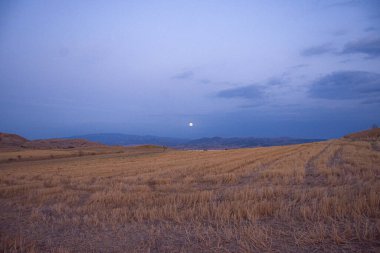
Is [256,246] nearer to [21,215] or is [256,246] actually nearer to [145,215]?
[145,215]

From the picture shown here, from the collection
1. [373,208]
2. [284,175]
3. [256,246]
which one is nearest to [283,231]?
[256,246]

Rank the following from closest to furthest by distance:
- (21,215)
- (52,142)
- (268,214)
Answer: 1. (268,214)
2. (21,215)
3. (52,142)

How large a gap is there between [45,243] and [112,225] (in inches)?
Answer: 60.6

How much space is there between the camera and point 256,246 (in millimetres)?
5609

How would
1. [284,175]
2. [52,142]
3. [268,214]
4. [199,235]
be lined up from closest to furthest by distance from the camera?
→ [199,235]
[268,214]
[284,175]
[52,142]

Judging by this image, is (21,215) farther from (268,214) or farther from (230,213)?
(268,214)

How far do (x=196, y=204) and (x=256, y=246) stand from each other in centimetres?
362

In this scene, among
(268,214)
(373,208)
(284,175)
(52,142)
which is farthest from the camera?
(52,142)

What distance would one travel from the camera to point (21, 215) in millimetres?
8961

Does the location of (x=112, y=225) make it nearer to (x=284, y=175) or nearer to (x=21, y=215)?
(x=21, y=215)

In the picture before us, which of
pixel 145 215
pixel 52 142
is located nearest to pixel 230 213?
pixel 145 215

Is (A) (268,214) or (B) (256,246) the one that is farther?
(A) (268,214)

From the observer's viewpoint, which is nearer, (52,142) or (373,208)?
(373,208)

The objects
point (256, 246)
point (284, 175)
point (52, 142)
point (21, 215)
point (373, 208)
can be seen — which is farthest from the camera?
point (52, 142)
